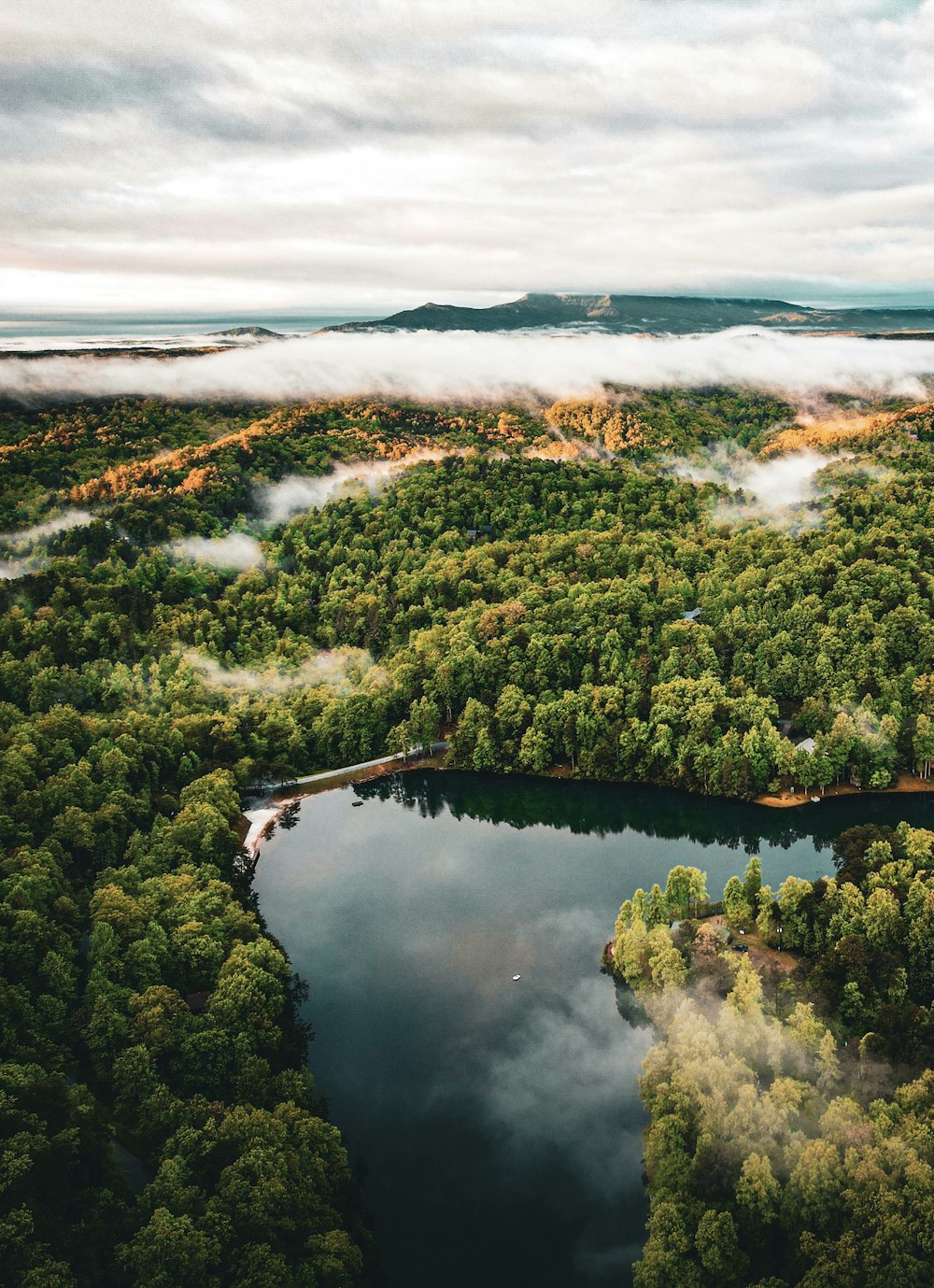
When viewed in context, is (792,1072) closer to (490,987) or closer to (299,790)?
(490,987)

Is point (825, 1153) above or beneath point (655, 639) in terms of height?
beneath

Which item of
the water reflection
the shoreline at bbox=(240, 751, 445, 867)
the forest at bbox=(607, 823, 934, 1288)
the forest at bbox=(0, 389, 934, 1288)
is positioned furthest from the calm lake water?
the forest at bbox=(607, 823, 934, 1288)

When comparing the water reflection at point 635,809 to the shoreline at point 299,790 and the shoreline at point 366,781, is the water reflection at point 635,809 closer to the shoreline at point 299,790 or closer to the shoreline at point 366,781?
the shoreline at point 366,781

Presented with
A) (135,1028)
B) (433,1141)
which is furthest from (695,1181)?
(135,1028)

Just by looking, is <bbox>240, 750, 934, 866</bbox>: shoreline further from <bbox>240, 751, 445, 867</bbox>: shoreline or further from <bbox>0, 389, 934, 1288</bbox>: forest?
<bbox>0, 389, 934, 1288</bbox>: forest

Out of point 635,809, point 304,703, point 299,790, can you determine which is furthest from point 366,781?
point 635,809

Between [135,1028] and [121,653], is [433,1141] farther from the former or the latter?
[121,653]

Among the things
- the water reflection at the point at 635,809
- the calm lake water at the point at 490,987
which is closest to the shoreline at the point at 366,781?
the water reflection at the point at 635,809
